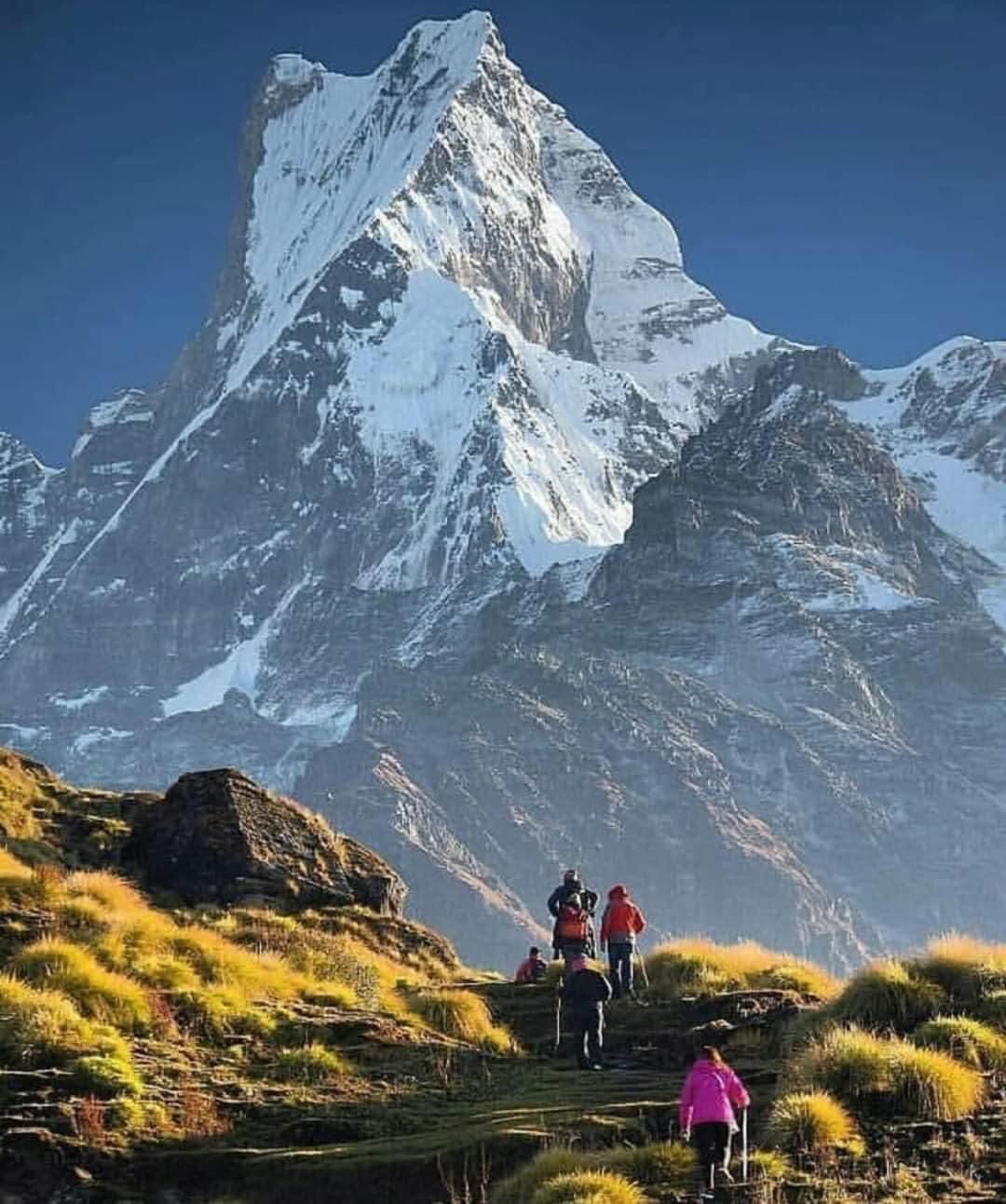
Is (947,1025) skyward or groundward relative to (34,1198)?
skyward

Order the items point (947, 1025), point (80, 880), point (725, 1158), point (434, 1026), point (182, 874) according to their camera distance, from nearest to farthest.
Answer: point (725, 1158)
point (947, 1025)
point (434, 1026)
point (80, 880)
point (182, 874)

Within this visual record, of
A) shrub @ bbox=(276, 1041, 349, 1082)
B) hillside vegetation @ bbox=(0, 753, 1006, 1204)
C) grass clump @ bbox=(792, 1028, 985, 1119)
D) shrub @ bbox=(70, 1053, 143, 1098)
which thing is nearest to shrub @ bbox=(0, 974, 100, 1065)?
hillside vegetation @ bbox=(0, 753, 1006, 1204)

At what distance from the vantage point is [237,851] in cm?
3219

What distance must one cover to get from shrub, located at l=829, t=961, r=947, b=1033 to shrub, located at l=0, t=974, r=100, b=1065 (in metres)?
8.98

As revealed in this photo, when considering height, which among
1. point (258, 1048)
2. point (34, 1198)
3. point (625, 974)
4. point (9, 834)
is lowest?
point (34, 1198)

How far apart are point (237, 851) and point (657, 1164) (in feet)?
50.5

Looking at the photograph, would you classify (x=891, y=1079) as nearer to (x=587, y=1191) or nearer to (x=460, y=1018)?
(x=587, y=1191)

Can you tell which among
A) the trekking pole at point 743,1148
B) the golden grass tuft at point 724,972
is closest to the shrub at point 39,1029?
the trekking pole at point 743,1148

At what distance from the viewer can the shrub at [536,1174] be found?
17.3m

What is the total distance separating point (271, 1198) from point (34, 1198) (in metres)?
2.19

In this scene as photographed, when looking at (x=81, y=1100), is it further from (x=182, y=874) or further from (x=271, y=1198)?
(x=182, y=874)

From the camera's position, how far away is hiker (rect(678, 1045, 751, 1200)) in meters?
17.8

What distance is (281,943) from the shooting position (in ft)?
94.9

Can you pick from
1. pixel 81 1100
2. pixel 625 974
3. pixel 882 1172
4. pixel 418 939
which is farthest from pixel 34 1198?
pixel 418 939
